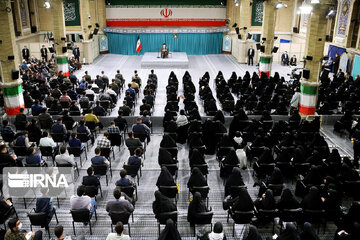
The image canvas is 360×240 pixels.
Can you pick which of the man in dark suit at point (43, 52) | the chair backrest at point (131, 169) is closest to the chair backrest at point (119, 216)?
the chair backrest at point (131, 169)

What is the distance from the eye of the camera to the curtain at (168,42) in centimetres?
3125

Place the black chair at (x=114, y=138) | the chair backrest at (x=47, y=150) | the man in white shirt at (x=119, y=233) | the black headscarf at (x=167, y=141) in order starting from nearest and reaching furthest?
1. the man in white shirt at (x=119, y=233)
2. the chair backrest at (x=47, y=150)
3. the black headscarf at (x=167, y=141)
4. the black chair at (x=114, y=138)

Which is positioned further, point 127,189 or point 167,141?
point 167,141

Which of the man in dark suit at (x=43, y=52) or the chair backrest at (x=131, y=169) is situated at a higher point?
the man in dark suit at (x=43, y=52)

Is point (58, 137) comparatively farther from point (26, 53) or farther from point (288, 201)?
point (26, 53)

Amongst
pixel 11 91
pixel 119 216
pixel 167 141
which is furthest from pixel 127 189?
pixel 11 91

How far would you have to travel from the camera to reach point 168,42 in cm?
3142

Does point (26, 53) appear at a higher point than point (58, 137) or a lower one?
higher

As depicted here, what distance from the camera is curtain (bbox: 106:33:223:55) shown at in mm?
31250

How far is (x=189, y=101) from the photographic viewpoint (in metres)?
14.5

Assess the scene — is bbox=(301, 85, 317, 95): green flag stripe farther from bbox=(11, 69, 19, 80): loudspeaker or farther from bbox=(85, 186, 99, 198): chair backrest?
bbox=(11, 69, 19, 80): loudspeaker

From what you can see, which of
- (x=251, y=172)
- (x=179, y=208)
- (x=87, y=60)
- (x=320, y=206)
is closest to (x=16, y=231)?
(x=179, y=208)

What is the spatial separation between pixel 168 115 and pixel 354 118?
24.7ft

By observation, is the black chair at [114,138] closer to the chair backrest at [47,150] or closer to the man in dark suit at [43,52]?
the chair backrest at [47,150]
